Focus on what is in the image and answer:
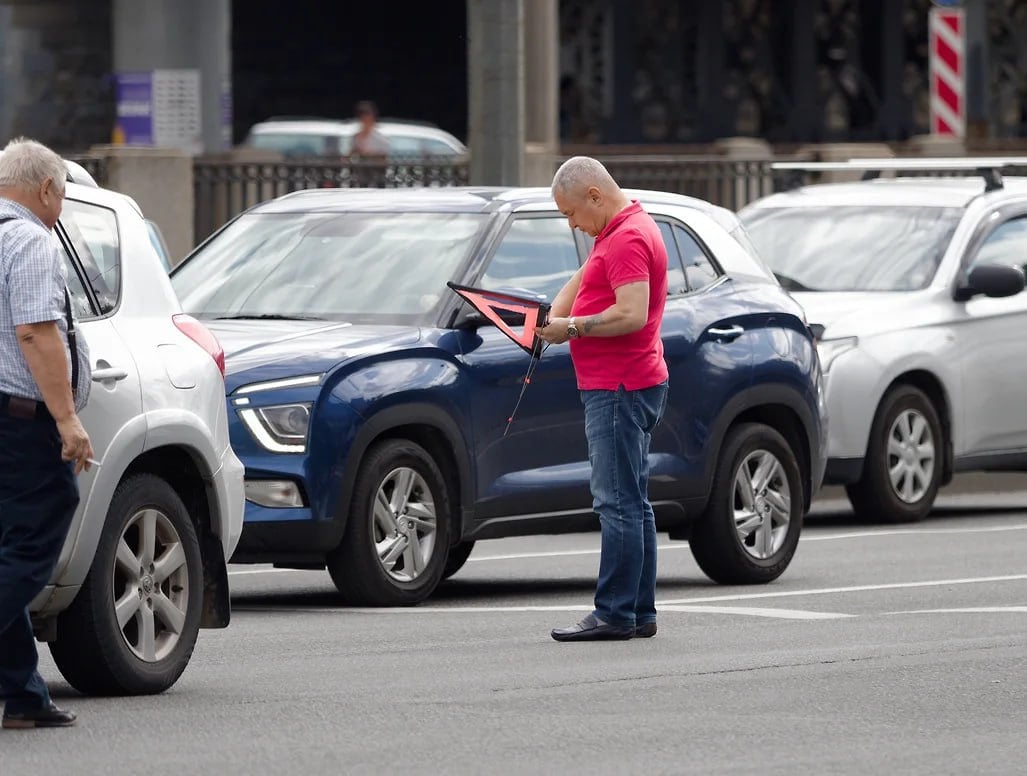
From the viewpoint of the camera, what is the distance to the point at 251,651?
9.84m

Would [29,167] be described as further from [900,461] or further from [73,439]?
[900,461]

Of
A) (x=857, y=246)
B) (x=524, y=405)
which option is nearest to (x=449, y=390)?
(x=524, y=405)

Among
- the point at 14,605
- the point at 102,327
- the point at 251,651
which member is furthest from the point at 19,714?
the point at 251,651

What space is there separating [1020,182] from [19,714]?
410 inches

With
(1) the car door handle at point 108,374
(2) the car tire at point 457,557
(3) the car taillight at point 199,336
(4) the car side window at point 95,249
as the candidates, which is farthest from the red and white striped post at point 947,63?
(1) the car door handle at point 108,374

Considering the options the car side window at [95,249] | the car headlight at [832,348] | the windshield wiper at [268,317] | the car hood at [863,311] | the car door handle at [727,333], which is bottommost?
the car headlight at [832,348]

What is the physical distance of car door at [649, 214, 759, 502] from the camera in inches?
472

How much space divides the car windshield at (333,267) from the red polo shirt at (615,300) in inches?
63.6

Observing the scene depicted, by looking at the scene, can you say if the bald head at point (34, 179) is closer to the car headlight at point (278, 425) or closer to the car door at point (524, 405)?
the car headlight at point (278, 425)

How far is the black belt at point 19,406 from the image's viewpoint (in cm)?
765

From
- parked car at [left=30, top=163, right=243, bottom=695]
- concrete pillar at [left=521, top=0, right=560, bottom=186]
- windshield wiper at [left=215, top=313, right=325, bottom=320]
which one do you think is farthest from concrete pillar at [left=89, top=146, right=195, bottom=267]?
parked car at [left=30, top=163, right=243, bottom=695]

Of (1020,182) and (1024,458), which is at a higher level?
(1020,182)

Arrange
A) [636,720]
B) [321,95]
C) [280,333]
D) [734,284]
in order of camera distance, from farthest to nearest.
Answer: [321,95], [734,284], [280,333], [636,720]

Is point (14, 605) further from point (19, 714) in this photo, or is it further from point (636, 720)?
point (636, 720)
